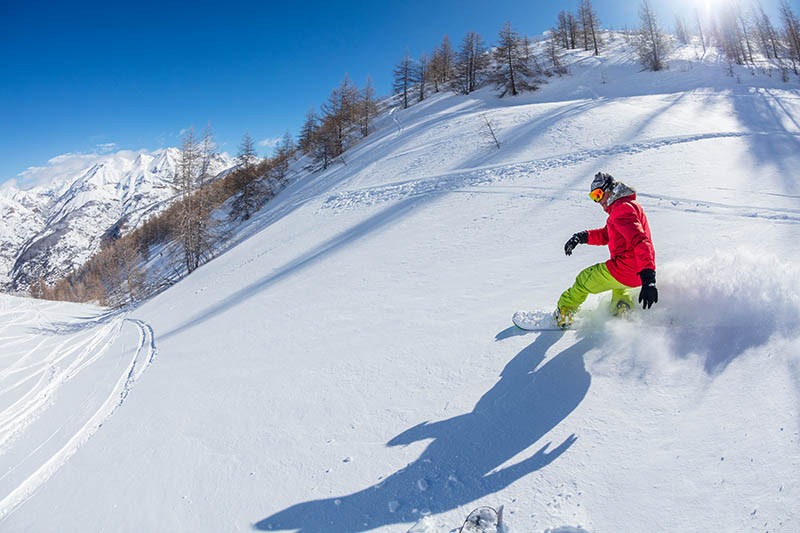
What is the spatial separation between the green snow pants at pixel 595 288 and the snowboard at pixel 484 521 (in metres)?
2.17

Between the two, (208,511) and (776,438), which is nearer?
(776,438)

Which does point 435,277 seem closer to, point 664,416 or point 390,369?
point 390,369

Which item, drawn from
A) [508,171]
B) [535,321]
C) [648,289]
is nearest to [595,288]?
[648,289]

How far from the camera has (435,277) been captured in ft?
20.1

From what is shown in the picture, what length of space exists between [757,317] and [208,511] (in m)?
4.57

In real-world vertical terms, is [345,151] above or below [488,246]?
above

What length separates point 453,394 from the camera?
307 cm

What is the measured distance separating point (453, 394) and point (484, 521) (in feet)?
4.07

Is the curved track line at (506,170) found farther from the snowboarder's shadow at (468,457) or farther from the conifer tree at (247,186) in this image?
the conifer tree at (247,186)

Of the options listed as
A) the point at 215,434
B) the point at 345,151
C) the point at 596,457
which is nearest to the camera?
the point at 596,457

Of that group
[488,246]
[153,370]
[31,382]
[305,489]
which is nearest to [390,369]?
[305,489]

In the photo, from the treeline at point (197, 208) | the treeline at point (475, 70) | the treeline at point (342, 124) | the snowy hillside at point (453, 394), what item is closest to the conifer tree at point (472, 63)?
the treeline at point (475, 70)

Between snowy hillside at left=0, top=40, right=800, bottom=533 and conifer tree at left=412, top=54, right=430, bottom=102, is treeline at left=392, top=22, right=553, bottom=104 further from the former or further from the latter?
snowy hillside at left=0, top=40, right=800, bottom=533

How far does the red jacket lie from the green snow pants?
97 millimetres
